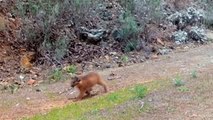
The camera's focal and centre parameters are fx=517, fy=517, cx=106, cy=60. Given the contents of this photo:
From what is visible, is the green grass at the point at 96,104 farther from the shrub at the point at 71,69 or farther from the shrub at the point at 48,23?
the shrub at the point at 48,23

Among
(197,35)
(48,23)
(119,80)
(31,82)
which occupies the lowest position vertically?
(197,35)

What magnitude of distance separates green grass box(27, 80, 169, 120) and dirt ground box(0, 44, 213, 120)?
1.45 feet

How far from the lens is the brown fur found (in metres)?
7.39

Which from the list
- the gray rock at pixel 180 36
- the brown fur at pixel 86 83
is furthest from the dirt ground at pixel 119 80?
the gray rock at pixel 180 36

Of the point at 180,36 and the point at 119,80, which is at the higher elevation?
Answer: the point at 119,80

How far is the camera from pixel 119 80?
8.26 meters

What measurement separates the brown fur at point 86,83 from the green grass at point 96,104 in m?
0.31

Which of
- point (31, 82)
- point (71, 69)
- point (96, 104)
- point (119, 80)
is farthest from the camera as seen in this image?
point (71, 69)

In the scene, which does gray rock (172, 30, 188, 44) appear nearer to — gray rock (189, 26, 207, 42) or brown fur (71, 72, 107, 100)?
gray rock (189, 26, 207, 42)

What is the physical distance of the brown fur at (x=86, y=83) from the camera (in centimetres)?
739

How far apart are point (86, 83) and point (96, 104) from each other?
84 cm

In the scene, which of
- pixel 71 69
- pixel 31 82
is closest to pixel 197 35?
pixel 71 69

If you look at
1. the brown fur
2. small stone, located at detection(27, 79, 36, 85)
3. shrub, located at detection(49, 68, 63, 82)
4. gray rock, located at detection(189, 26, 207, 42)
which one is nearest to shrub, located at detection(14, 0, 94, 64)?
shrub, located at detection(49, 68, 63, 82)

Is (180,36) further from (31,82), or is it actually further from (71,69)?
(31,82)
